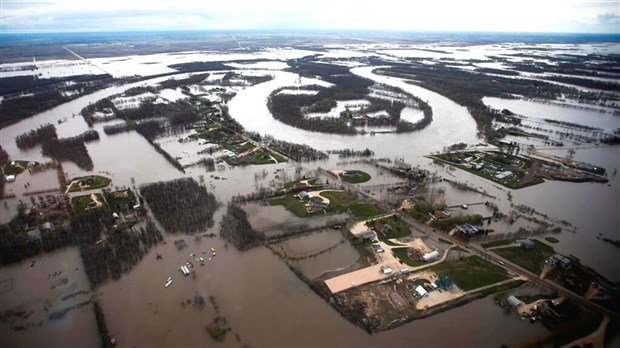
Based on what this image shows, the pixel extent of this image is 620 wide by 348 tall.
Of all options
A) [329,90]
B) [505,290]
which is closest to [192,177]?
[505,290]

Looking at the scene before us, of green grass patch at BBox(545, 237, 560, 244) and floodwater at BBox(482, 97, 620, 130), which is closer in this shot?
green grass patch at BBox(545, 237, 560, 244)

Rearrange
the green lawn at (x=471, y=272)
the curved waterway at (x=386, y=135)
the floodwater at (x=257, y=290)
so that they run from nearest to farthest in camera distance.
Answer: the floodwater at (x=257, y=290) < the green lawn at (x=471, y=272) < the curved waterway at (x=386, y=135)

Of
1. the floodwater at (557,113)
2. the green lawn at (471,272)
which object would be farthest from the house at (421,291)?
the floodwater at (557,113)

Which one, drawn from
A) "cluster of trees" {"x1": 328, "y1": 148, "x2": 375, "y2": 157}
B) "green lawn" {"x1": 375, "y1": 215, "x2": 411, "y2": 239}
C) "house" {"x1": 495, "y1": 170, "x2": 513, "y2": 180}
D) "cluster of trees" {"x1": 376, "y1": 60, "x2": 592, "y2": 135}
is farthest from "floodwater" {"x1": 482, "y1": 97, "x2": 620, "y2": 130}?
"green lawn" {"x1": 375, "y1": 215, "x2": 411, "y2": 239}

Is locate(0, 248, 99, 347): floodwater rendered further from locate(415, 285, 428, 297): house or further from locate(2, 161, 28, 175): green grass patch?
locate(2, 161, 28, 175): green grass patch

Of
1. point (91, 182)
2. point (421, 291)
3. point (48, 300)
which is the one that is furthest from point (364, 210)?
point (91, 182)

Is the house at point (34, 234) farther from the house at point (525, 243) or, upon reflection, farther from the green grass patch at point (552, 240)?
the green grass patch at point (552, 240)
